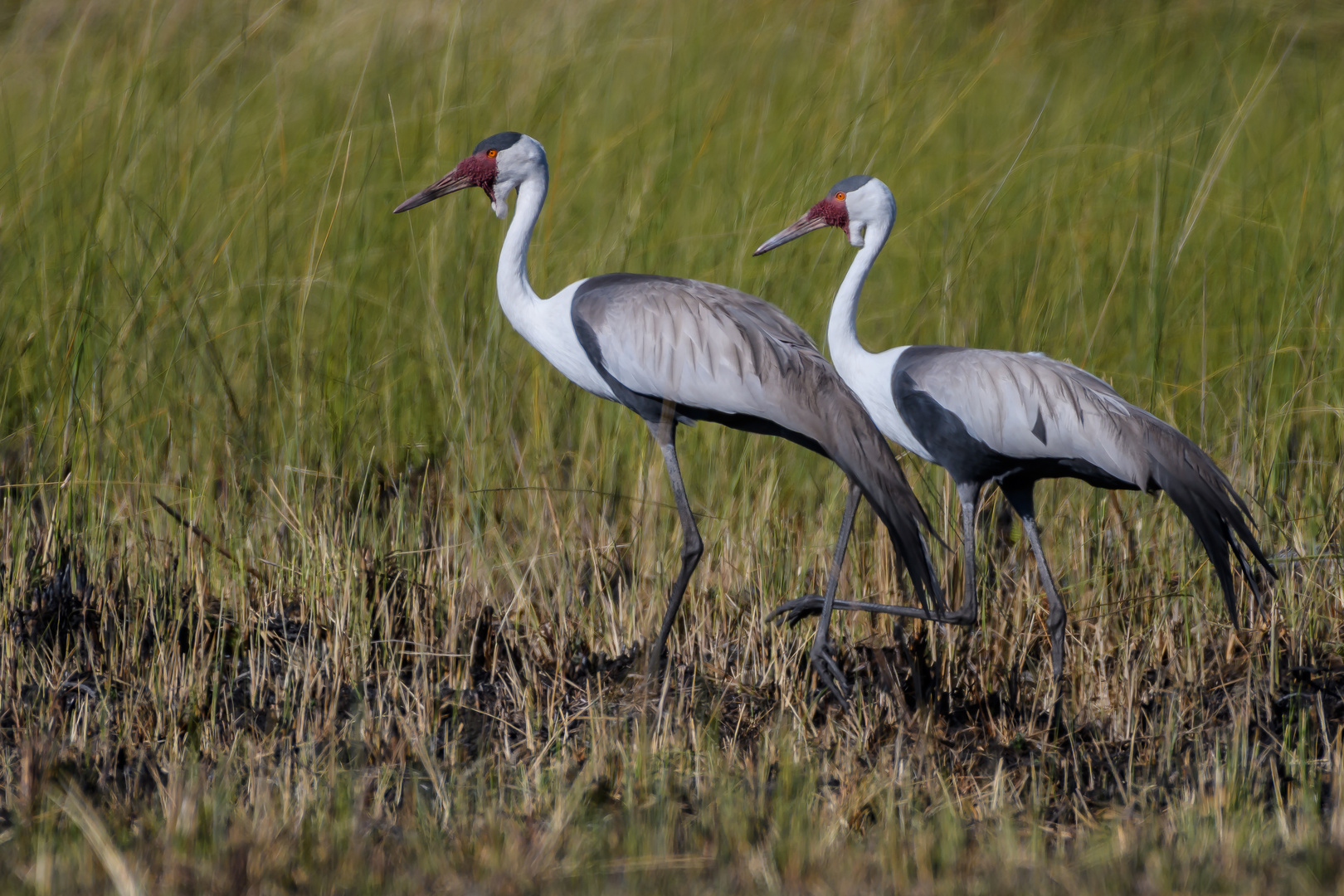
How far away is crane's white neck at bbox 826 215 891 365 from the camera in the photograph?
454cm

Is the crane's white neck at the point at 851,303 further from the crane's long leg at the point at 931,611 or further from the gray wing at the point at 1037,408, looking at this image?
the crane's long leg at the point at 931,611

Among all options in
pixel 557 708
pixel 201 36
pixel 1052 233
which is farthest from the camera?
pixel 201 36

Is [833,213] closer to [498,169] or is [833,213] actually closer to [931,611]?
[498,169]

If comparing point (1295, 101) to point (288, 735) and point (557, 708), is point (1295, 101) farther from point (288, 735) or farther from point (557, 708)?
point (288, 735)

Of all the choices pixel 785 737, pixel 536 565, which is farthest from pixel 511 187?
pixel 785 737

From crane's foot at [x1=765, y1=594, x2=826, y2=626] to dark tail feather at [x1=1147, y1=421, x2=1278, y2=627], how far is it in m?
1.06

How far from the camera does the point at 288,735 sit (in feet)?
11.8

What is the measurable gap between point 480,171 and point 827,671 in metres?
1.98

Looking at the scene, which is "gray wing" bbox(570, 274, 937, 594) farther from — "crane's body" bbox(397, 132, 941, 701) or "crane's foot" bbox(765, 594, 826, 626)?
"crane's foot" bbox(765, 594, 826, 626)

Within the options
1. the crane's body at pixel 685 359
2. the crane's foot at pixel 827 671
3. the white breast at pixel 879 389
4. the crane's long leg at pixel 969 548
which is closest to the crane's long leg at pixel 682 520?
the crane's body at pixel 685 359

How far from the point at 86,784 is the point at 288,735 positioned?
1.66 feet

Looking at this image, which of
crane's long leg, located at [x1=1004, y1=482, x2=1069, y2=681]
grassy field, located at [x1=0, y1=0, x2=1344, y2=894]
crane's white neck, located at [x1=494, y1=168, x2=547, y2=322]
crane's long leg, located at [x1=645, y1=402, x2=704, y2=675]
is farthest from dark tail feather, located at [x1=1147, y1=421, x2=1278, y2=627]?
crane's white neck, located at [x1=494, y1=168, x2=547, y2=322]

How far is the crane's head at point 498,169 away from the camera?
15.0 feet

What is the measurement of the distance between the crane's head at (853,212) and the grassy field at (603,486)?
861 millimetres
